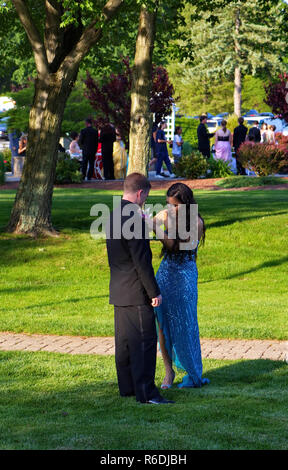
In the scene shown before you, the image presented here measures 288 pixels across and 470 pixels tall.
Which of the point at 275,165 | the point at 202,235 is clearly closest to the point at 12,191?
the point at 275,165

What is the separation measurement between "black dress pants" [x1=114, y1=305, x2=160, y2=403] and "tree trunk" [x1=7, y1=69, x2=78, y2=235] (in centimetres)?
968

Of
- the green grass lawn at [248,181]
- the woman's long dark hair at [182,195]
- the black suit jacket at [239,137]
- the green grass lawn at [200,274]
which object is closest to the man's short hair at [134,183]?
the woman's long dark hair at [182,195]

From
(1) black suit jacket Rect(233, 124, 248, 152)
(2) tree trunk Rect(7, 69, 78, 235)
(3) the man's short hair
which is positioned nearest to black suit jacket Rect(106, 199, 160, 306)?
(3) the man's short hair

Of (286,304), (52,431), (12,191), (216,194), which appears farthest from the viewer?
(12,191)

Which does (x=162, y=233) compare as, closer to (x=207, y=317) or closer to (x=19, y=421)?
(x=19, y=421)

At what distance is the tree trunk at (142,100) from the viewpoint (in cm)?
1605

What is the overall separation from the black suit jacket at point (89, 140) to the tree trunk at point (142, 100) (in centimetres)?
1088

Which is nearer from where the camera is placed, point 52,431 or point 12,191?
point 52,431

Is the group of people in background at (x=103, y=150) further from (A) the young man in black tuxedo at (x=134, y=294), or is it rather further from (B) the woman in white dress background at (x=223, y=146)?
(A) the young man in black tuxedo at (x=134, y=294)

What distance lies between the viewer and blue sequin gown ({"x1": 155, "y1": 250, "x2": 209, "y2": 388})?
6945 millimetres

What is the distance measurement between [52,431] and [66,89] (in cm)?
1103

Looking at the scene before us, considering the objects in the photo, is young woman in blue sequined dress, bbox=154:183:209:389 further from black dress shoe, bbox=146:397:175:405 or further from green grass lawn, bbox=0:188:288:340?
green grass lawn, bbox=0:188:288:340

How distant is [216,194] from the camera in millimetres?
22547

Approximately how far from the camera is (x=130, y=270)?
622 cm
